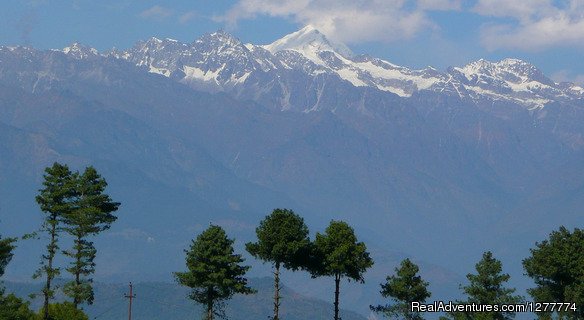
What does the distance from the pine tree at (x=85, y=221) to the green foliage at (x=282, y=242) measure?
10.8 metres

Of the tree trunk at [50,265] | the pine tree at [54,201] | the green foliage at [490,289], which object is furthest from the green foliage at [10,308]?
the green foliage at [490,289]

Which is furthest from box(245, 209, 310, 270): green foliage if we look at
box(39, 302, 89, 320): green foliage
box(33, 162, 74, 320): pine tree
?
box(33, 162, 74, 320): pine tree

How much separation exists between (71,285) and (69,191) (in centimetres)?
664

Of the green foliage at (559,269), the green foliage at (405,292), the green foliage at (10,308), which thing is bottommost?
the green foliage at (10,308)

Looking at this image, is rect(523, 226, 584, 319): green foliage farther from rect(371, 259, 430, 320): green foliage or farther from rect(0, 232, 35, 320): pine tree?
rect(0, 232, 35, 320): pine tree

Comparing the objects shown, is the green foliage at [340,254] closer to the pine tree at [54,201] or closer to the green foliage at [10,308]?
the pine tree at [54,201]

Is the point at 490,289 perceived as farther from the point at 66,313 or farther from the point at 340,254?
the point at 66,313

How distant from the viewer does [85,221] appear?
251ft

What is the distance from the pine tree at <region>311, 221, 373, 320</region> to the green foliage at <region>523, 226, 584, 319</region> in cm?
1370

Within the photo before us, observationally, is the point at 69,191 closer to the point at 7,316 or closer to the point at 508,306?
the point at 7,316

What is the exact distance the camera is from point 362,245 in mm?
81000

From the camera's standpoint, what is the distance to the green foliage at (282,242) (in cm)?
7956

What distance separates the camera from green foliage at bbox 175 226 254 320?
261ft

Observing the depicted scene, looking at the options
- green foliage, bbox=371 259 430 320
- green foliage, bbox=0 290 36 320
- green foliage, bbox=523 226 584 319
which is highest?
green foliage, bbox=523 226 584 319
